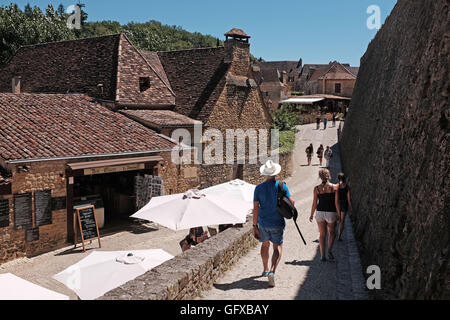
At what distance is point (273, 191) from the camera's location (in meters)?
6.34

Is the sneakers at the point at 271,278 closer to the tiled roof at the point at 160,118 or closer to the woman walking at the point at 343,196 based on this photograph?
the woman walking at the point at 343,196

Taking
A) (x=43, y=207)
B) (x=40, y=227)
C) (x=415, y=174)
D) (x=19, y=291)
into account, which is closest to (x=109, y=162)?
(x=43, y=207)

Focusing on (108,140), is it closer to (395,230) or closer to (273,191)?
(273,191)

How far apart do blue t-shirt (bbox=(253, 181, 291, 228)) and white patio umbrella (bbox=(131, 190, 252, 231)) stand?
283cm

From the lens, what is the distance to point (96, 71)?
23984mm

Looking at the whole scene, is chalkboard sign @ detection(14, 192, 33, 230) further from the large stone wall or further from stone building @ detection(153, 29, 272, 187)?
stone building @ detection(153, 29, 272, 187)

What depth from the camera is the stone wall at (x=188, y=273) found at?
5.29 metres

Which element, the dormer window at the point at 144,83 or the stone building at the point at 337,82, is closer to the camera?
the dormer window at the point at 144,83

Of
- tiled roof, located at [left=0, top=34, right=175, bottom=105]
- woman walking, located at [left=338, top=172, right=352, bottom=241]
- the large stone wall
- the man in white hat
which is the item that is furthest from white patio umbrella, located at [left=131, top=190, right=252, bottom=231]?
tiled roof, located at [left=0, top=34, right=175, bottom=105]

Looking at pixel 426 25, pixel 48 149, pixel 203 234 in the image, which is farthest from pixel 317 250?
pixel 48 149

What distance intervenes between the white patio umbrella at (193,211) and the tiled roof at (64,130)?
574 cm

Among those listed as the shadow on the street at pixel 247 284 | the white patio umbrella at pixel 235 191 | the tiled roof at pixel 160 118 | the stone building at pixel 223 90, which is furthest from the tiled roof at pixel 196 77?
the shadow on the street at pixel 247 284

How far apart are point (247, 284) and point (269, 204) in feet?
4.87

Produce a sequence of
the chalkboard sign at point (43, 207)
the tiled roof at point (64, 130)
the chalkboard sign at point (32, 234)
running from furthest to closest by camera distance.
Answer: the tiled roof at point (64, 130), the chalkboard sign at point (43, 207), the chalkboard sign at point (32, 234)
